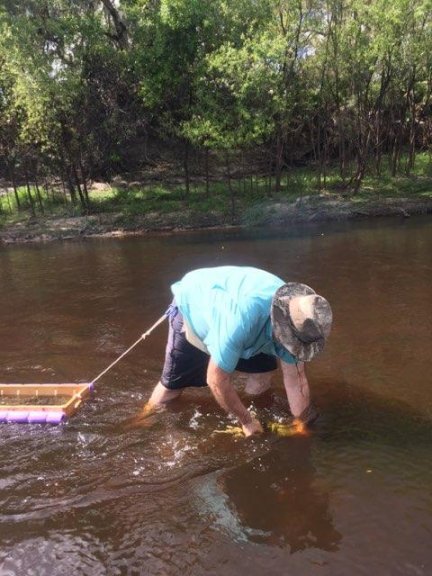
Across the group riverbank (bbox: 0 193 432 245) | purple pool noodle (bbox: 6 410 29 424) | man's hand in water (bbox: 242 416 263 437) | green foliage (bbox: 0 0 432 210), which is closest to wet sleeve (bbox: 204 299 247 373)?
man's hand in water (bbox: 242 416 263 437)

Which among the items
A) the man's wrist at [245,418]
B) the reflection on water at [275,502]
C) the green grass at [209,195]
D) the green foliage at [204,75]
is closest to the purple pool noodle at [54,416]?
the reflection on water at [275,502]

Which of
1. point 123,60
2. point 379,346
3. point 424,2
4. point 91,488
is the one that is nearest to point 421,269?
point 379,346

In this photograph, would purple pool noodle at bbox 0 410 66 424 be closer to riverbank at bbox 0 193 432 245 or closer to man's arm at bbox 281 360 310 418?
man's arm at bbox 281 360 310 418

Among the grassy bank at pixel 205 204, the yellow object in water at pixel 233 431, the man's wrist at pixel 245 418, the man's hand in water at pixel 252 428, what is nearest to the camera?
the man's wrist at pixel 245 418

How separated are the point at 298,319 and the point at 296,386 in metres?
1.05

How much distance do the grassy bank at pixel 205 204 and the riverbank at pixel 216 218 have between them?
0.12 ft

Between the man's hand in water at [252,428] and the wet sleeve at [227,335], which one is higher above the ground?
the wet sleeve at [227,335]

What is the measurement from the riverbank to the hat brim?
15.9m

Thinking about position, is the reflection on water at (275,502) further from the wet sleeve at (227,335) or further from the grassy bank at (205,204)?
the grassy bank at (205,204)

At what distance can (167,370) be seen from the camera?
4.83m

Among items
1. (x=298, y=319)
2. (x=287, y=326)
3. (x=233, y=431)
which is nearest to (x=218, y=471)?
(x=233, y=431)

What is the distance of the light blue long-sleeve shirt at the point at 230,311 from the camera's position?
3.58m

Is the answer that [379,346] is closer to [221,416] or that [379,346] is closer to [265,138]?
[221,416]

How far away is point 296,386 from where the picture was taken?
436cm
